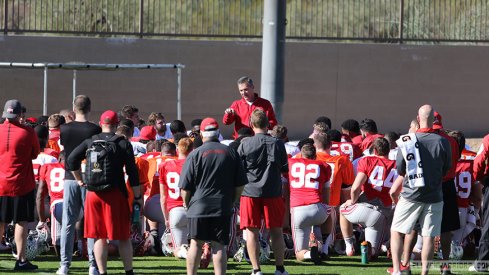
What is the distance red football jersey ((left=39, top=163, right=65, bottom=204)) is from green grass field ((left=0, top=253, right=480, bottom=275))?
2.52 ft

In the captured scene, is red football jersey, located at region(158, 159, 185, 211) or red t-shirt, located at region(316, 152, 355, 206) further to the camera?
red t-shirt, located at region(316, 152, 355, 206)

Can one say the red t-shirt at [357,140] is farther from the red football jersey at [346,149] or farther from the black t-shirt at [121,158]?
the black t-shirt at [121,158]

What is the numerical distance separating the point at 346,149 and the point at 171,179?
104 inches

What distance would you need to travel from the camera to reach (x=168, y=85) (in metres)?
26.8

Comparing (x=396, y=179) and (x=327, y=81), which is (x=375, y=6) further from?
(x=396, y=179)

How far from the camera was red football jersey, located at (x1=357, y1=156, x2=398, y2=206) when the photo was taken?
13.4m

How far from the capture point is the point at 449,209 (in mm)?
12812

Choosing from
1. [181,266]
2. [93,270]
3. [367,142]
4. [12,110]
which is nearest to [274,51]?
[367,142]

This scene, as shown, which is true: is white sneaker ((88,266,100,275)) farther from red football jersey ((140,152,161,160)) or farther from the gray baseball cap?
red football jersey ((140,152,161,160))

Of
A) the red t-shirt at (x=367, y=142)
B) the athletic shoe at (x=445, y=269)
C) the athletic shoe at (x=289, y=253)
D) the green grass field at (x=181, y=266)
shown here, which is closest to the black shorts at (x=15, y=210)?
the green grass field at (x=181, y=266)

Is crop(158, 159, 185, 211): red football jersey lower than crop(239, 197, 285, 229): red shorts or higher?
higher

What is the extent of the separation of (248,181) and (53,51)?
14.6 metres

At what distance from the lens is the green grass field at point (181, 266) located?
41.9 ft

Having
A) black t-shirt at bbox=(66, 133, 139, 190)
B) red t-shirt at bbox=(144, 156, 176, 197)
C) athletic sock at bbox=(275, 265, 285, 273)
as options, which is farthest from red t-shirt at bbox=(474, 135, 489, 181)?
black t-shirt at bbox=(66, 133, 139, 190)
